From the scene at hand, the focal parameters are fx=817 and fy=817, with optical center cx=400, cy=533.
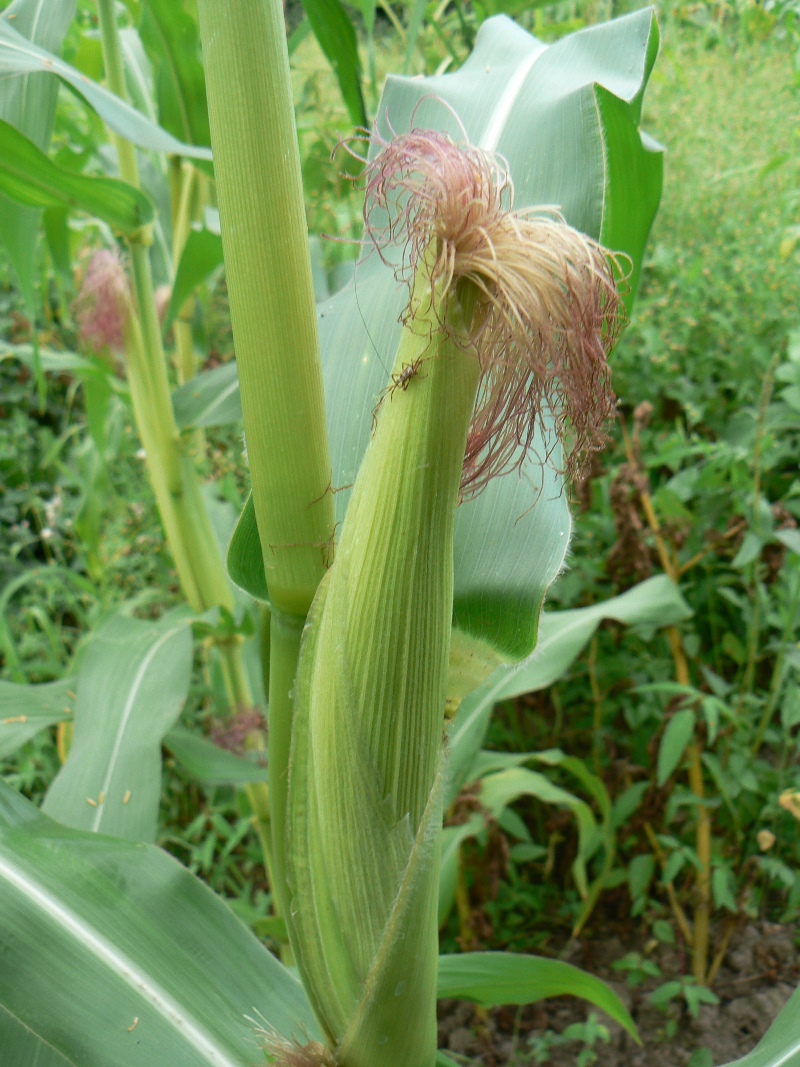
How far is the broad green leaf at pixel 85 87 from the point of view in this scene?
2.40ft

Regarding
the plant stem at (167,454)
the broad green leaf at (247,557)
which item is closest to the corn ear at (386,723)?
the broad green leaf at (247,557)

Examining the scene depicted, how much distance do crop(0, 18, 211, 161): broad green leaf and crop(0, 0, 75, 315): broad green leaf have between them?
1.7 inches

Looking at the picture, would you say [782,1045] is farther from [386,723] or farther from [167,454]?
[167,454]

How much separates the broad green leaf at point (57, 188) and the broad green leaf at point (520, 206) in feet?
1.08

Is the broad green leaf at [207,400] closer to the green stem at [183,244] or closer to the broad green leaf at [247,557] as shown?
the green stem at [183,244]

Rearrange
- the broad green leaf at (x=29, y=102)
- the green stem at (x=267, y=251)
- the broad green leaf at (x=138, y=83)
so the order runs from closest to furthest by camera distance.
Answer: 1. the green stem at (x=267, y=251)
2. the broad green leaf at (x=29, y=102)
3. the broad green leaf at (x=138, y=83)

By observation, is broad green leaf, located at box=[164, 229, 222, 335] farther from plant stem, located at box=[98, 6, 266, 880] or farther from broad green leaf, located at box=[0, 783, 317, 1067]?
broad green leaf, located at box=[0, 783, 317, 1067]

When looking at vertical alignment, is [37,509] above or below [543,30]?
below

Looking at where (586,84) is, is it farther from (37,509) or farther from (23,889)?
(37,509)

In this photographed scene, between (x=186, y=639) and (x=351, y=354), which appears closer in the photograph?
(x=351, y=354)

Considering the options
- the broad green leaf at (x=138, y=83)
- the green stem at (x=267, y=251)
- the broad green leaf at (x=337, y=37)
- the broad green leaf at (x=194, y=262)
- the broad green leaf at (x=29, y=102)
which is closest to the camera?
the green stem at (x=267, y=251)

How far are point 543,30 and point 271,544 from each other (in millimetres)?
1662

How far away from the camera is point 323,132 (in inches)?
70.4

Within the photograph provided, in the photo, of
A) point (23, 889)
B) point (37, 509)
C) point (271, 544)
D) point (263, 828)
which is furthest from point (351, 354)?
point (37, 509)
